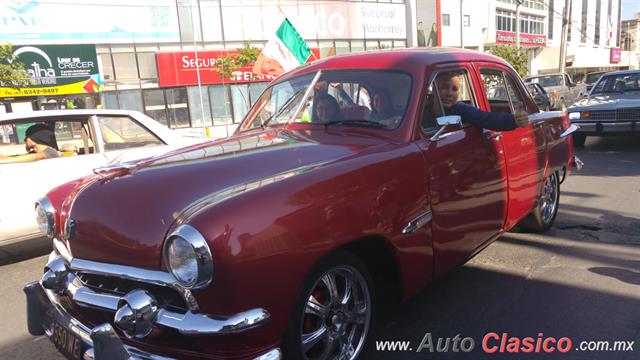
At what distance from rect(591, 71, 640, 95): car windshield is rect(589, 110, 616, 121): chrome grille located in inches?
55.1

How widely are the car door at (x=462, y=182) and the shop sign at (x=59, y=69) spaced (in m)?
23.1

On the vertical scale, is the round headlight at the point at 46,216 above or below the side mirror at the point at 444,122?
below

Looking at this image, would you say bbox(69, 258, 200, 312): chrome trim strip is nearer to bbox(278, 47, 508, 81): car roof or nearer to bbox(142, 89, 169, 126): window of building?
bbox(278, 47, 508, 81): car roof

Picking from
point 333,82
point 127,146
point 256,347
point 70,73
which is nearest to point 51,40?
point 70,73

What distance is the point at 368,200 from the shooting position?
2557 millimetres

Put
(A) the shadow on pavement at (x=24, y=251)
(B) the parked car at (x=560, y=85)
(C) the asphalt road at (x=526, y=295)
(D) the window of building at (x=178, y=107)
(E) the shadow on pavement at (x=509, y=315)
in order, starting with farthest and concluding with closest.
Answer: (D) the window of building at (x=178, y=107) < (B) the parked car at (x=560, y=85) < (A) the shadow on pavement at (x=24, y=251) < (C) the asphalt road at (x=526, y=295) < (E) the shadow on pavement at (x=509, y=315)

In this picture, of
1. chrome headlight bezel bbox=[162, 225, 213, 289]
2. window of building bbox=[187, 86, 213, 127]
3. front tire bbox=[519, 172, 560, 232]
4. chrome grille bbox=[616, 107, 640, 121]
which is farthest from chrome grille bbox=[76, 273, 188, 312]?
window of building bbox=[187, 86, 213, 127]

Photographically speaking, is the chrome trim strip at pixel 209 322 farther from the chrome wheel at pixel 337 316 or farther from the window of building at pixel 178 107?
the window of building at pixel 178 107

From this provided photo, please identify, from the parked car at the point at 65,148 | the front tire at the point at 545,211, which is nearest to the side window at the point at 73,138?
the parked car at the point at 65,148

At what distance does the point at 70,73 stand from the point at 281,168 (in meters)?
24.3

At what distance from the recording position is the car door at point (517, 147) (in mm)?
3969

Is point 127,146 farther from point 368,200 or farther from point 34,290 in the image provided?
point 368,200

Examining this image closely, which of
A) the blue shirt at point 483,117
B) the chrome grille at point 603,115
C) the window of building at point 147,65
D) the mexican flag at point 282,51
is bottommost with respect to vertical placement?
the chrome grille at point 603,115

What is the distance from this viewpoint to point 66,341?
2.34m
